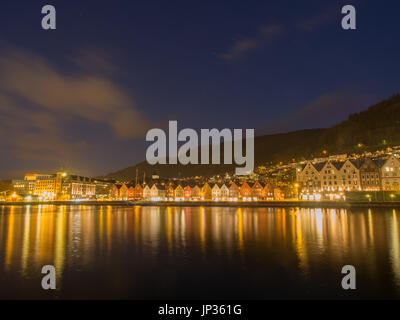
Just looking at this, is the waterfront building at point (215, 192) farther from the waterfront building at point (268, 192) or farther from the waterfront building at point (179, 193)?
the waterfront building at point (268, 192)

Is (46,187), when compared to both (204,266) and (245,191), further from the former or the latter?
(204,266)

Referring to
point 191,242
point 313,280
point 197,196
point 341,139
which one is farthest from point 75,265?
point 341,139

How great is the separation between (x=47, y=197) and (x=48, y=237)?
16355 cm

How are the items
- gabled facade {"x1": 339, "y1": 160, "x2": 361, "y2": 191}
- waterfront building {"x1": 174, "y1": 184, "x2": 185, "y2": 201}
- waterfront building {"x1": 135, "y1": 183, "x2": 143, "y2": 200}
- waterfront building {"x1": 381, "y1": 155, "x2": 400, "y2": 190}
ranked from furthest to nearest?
waterfront building {"x1": 135, "y1": 183, "x2": 143, "y2": 200}, waterfront building {"x1": 174, "y1": 184, "x2": 185, "y2": 201}, gabled facade {"x1": 339, "y1": 160, "x2": 361, "y2": 191}, waterfront building {"x1": 381, "y1": 155, "x2": 400, "y2": 190}

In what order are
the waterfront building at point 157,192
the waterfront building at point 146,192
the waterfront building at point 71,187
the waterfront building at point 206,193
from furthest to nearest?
the waterfront building at point 71,187 < the waterfront building at point 146,192 < the waterfront building at point 157,192 < the waterfront building at point 206,193

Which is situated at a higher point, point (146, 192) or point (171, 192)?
point (146, 192)

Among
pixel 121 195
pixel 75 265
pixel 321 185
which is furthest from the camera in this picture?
pixel 121 195

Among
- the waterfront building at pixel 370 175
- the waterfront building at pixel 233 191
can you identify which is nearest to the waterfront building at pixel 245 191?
the waterfront building at pixel 233 191

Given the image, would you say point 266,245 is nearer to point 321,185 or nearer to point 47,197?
point 321,185

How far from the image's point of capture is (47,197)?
547ft

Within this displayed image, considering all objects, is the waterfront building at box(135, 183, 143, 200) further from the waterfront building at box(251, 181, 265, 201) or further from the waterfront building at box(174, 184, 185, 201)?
the waterfront building at box(251, 181, 265, 201)

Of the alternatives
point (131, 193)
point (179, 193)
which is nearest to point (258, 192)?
point (179, 193)

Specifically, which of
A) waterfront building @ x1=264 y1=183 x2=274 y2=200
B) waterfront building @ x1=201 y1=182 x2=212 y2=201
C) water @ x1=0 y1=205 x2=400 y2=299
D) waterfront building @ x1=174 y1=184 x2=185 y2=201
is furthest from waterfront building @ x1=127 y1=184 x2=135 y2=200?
water @ x1=0 y1=205 x2=400 y2=299

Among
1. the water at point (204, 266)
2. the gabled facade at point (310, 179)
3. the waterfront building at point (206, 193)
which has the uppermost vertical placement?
the gabled facade at point (310, 179)
